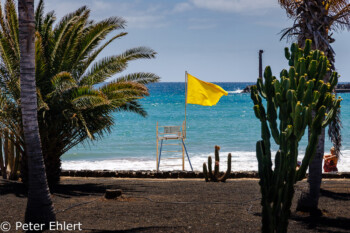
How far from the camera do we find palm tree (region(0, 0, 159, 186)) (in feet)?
37.4

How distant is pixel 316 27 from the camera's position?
36.6 feet

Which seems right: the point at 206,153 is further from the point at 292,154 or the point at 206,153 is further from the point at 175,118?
the point at 175,118

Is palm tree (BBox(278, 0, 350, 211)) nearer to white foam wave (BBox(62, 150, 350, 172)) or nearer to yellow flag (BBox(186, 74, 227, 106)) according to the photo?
yellow flag (BBox(186, 74, 227, 106))

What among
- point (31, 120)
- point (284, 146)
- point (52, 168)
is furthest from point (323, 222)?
point (52, 168)

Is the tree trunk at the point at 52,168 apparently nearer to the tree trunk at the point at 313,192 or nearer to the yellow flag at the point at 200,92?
the yellow flag at the point at 200,92

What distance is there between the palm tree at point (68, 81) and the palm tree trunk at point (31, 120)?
9.82 ft

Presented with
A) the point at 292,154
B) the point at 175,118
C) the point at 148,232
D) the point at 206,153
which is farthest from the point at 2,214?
the point at 175,118

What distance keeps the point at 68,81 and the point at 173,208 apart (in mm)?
4297

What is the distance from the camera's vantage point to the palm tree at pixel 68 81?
37.4 feet

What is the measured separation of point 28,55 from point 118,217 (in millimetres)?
3353

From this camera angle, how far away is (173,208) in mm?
9320

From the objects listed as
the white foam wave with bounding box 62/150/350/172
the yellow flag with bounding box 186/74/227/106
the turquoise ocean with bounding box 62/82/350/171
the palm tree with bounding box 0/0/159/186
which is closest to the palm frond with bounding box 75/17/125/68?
the palm tree with bounding box 0/0/159/186

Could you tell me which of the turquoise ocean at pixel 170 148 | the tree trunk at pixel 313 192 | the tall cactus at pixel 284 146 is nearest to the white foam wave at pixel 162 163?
the turquoise ocean at pixel 170 148

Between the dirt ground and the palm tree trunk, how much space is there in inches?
26.8
